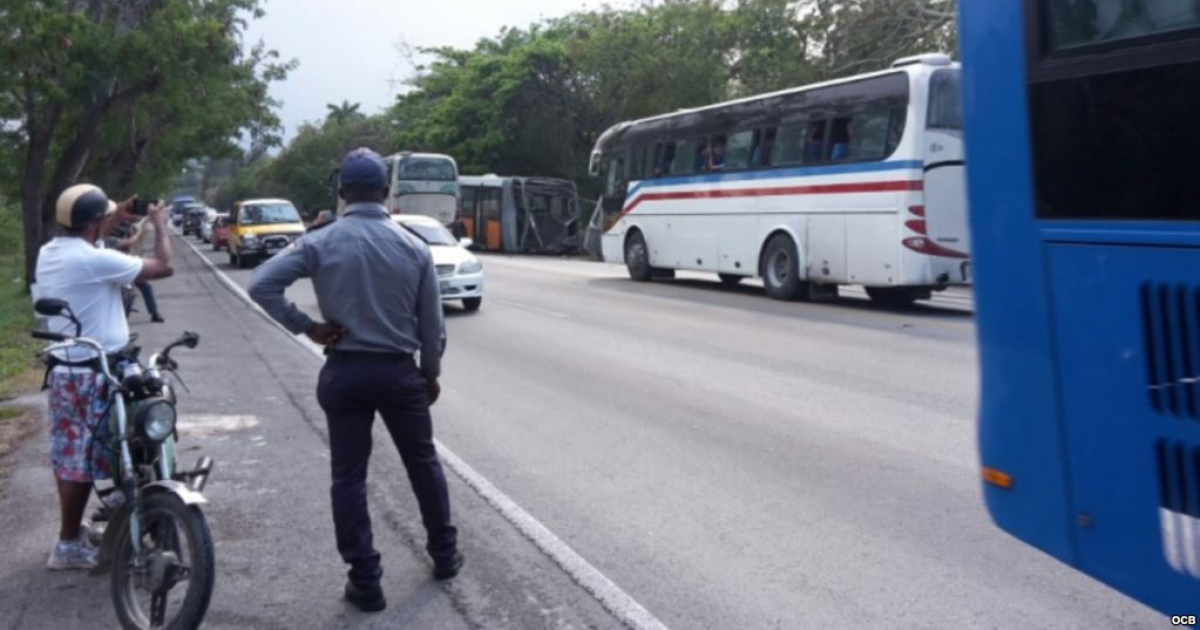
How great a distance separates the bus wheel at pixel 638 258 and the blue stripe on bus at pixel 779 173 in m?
0.97

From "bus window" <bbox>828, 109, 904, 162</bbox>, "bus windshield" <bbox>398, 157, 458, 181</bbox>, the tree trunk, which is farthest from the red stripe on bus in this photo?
"bus windshield" <bbox>398, 157, 458, 181</bbox>

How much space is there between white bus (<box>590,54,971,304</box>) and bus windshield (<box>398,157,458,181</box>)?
1642cm

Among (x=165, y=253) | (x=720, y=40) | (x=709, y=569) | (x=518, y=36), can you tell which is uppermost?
(x=518, y=36)

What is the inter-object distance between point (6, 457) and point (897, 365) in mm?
8335

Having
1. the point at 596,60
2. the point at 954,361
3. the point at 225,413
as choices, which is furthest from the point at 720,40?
the point at 225,413

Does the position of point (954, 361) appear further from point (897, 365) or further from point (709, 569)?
point (709, 569)

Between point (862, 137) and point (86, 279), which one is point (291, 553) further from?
point (862, 137)

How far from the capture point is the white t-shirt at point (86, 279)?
5527 millimetres

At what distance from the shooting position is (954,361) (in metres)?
12.8

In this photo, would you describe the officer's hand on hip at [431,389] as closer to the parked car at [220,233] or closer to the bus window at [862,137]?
the bus window at [862,137]

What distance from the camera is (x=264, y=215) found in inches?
1367

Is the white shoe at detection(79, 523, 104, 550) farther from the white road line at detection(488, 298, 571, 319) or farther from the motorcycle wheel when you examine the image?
the white road line at detection(488, 298, 571, 319)

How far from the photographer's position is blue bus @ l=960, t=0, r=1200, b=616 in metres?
3.25

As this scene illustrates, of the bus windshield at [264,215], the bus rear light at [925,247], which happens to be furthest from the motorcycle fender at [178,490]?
the bus windshield at [264,215]
